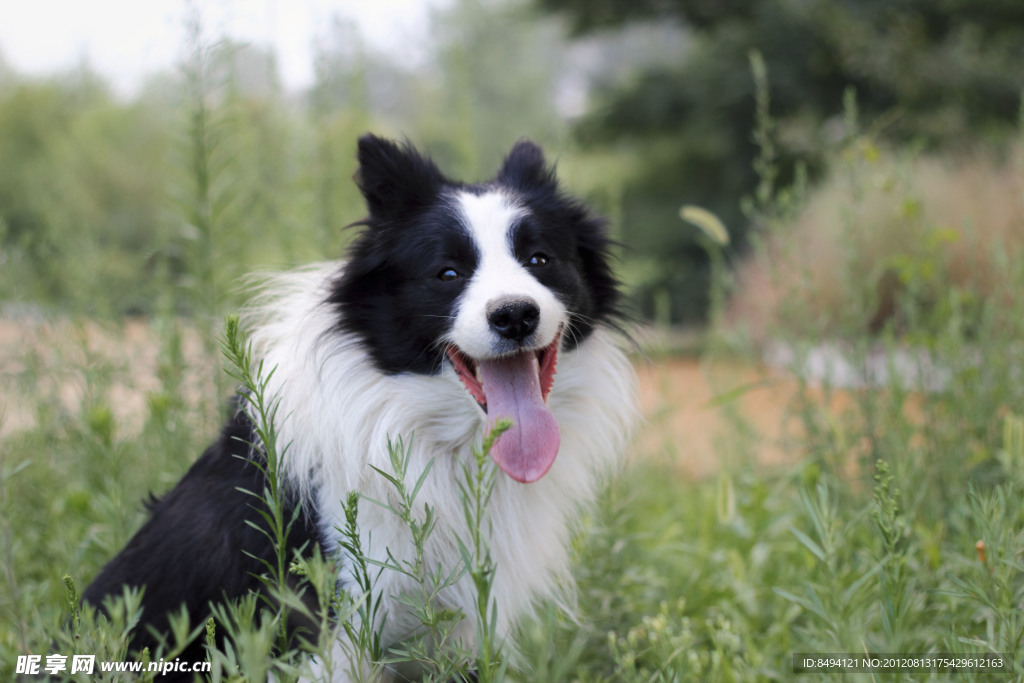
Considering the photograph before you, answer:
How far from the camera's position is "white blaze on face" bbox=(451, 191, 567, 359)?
2059 mm

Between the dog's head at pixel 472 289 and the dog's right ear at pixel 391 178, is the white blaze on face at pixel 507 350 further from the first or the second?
the dog's right ear at pixel 391 178

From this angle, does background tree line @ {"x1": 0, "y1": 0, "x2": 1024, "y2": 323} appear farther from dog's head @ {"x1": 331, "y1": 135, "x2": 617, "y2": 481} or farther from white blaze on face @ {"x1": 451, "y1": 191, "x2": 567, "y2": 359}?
white blaze on face @ {"x1": 451, "y1": 191, "x2": 567, "y2": 359}

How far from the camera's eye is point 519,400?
2.16 meters

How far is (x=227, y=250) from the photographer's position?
3.21 m

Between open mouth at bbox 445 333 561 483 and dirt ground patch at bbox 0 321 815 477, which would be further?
dirt ground patch at bbox 0 321 815 477

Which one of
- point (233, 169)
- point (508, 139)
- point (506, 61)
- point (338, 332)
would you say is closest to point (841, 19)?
point (508, 139)

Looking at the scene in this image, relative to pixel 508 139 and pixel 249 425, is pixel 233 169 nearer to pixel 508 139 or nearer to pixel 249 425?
pixel 249 425

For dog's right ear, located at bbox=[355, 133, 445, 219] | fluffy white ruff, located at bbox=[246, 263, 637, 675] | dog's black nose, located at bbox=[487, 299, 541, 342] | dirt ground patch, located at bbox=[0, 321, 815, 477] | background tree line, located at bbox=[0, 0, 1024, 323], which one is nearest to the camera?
dog's black nose, located at bbox=[487, 299, 541, 342]

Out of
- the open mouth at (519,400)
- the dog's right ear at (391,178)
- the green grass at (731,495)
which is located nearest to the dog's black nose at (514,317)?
the open mouth at (519,400)

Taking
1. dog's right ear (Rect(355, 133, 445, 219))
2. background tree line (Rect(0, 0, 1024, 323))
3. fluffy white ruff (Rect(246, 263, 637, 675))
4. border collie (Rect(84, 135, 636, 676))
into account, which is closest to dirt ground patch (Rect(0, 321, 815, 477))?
background tree line (Rect(0, 0, 1024, 323))

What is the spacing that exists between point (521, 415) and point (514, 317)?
1.03 ft

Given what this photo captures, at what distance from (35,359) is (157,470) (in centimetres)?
90

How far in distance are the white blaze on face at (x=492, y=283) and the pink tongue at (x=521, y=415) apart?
0.11m

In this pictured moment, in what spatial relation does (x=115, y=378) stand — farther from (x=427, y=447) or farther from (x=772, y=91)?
(x=772, y=91)
